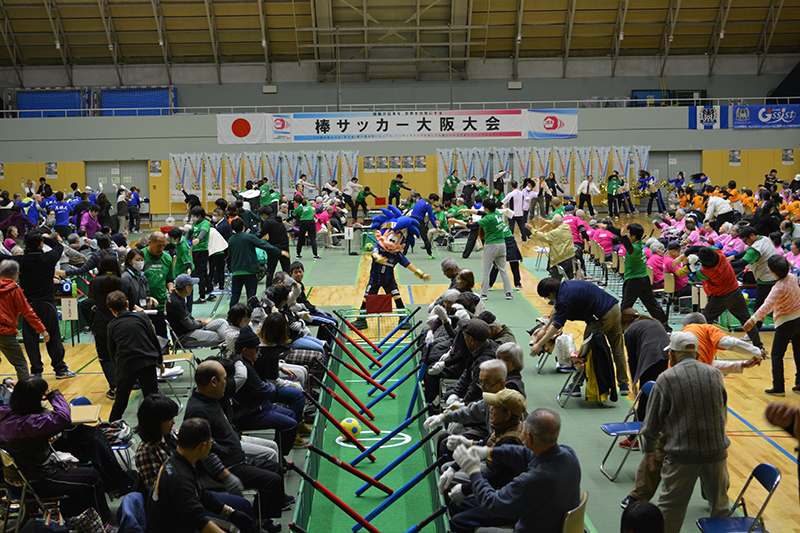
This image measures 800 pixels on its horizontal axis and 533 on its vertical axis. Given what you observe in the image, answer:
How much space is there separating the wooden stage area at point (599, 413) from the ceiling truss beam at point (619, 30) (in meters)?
18.2

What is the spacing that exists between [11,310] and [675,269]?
8707mm

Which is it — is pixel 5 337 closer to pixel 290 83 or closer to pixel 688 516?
pixel 688 516

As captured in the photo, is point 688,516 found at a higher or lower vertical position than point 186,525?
lower

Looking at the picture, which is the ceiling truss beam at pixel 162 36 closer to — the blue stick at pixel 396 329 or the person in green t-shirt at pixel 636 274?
the blue stick at pixel 396 329

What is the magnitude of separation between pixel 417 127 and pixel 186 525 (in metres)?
25.1

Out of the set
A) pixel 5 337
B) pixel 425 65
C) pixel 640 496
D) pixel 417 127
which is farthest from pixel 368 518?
pixel 425 65

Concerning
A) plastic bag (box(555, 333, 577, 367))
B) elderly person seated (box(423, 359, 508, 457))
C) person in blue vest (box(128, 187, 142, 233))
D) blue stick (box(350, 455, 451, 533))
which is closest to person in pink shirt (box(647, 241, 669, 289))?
plastic bag (box(555, 333, 577, 367))

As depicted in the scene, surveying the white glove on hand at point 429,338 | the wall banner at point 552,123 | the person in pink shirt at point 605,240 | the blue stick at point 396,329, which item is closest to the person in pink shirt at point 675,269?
the person in pink shirt at point 605,240

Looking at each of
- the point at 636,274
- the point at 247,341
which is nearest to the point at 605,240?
the point at 636,274

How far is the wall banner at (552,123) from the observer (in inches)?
1089

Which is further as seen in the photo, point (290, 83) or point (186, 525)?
point (290, 83)

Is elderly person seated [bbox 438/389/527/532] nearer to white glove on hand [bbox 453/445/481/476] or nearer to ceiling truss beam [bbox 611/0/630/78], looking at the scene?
white glove on hand [bbox 453/445/481/476]

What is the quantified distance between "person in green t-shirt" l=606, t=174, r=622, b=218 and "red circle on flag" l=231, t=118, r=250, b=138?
46.9ft

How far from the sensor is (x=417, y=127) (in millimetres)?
27828
